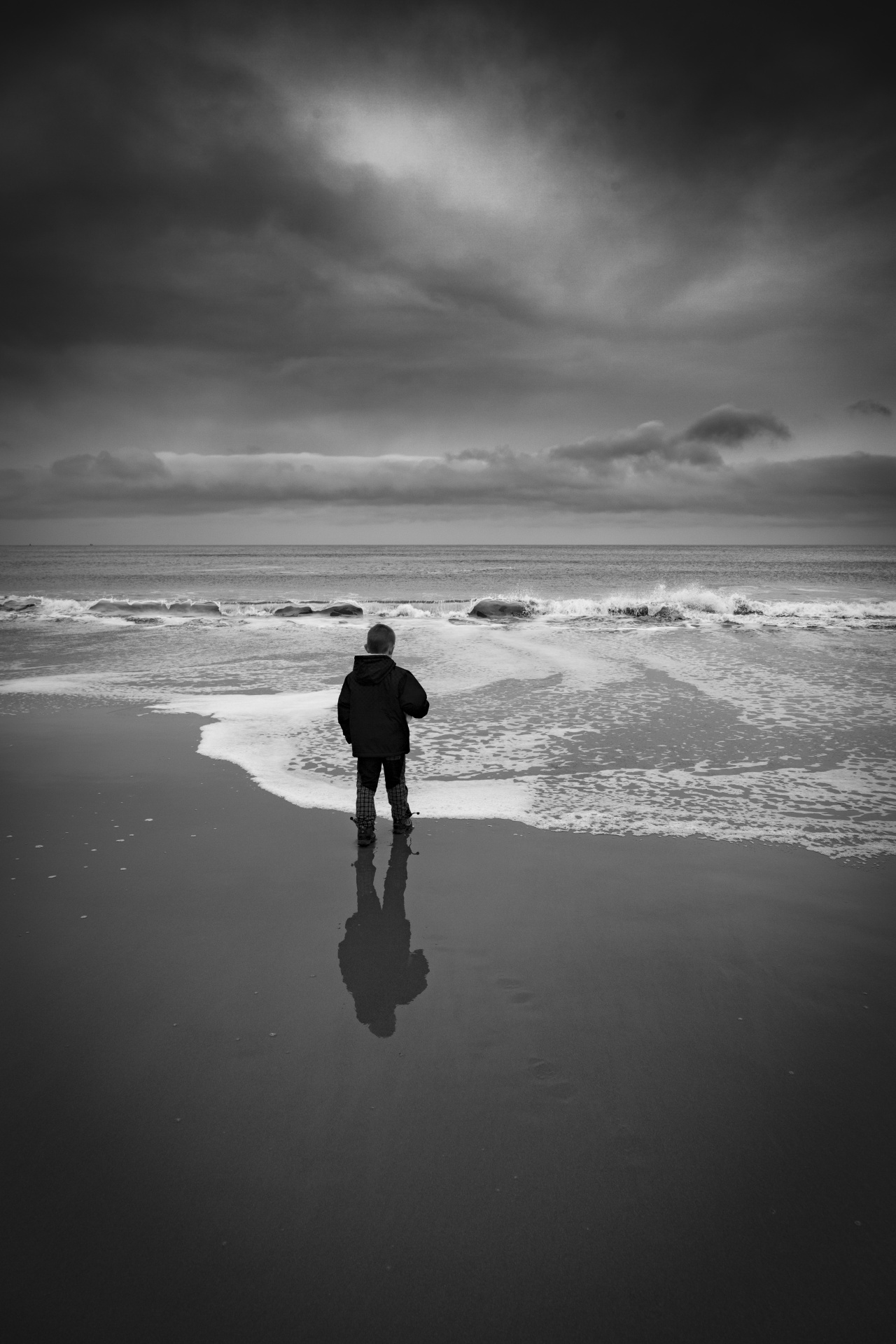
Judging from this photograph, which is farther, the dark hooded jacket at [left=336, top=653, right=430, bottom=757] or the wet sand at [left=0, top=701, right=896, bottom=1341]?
the dark hooded jacket at [left=336, top=653, right=430, bottom=757]

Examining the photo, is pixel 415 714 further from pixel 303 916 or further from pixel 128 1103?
pixel 128 1103

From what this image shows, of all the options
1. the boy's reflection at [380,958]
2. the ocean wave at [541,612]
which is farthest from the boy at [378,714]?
the ocean wave at [541,612]

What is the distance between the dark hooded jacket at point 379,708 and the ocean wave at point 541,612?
53.4 feet

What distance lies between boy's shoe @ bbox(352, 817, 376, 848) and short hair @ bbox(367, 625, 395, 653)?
128 centimetres

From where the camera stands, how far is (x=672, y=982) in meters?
3.57

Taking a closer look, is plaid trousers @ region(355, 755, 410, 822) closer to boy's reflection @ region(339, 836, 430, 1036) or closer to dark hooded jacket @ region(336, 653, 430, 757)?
dark hooded jacket @ region(336, 653, 430, 757)

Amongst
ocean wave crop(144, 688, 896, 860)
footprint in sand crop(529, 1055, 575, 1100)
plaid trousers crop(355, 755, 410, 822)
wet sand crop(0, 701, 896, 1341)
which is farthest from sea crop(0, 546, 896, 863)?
footprint in sand crop(529, 1055, 575, 1100)

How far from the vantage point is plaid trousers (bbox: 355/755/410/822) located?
548cm

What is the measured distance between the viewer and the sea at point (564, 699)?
6219 mm

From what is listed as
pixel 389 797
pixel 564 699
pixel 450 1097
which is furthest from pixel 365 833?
pixel 564 699

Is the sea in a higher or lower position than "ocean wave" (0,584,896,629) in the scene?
lower

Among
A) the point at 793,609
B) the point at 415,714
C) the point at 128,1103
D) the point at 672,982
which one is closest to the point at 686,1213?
the point at 672,982

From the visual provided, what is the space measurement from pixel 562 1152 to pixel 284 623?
20.8 meters

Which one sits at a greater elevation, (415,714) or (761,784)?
(415,714)
